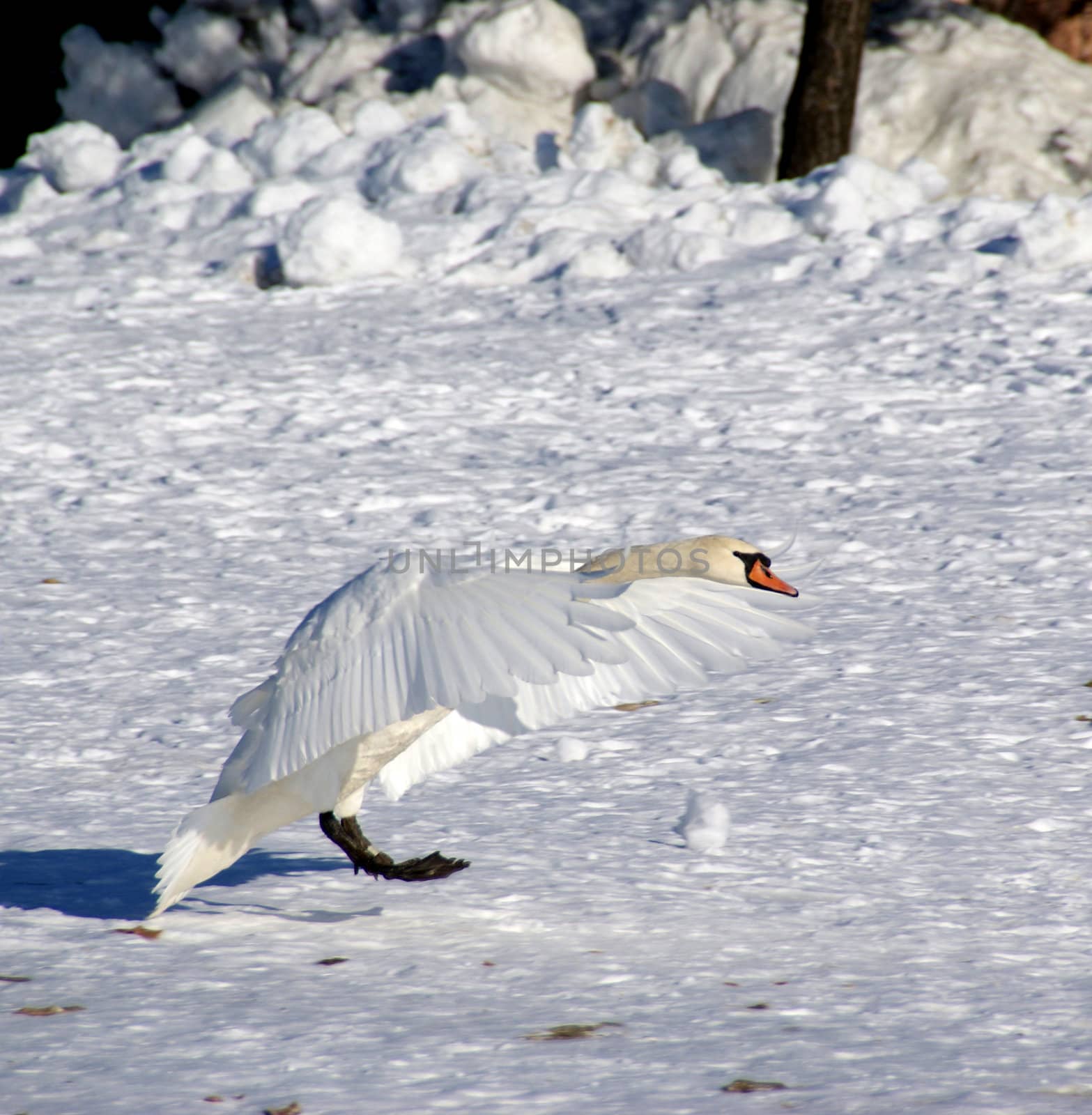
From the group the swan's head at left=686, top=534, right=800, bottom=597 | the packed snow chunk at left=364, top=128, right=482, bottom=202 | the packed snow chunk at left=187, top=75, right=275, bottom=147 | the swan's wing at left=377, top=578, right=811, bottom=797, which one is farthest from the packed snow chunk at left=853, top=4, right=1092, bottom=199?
the swan's wing at left=377, top=578, right=811, bottom=797

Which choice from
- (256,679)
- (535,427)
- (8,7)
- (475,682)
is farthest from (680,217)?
(475,682)

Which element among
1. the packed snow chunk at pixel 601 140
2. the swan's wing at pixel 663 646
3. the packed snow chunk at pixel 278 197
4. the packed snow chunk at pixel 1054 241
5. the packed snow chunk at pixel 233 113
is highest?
the packed snow chunk at pixel 233 113

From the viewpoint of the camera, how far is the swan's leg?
340cm

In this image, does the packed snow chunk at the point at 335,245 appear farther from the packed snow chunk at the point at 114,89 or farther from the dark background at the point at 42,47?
the dark background at the point at 42,47

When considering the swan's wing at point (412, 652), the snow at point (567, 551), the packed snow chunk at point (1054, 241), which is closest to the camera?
the snow at point (567, 551)

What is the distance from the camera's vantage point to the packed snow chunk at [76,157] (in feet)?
34.8

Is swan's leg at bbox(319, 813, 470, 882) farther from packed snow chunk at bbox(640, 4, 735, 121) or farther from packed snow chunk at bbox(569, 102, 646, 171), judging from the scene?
packed snow chunk at bbox(640, 4, 735, 121)

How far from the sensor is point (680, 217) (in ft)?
31.1

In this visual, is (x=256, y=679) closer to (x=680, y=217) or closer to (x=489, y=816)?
(x=489, y=816)

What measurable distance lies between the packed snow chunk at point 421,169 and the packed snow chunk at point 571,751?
6312 mm

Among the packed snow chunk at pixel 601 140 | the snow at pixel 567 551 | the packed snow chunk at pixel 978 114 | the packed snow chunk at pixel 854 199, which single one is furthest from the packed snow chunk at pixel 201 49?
the packed snow chunk at pixel 854 199

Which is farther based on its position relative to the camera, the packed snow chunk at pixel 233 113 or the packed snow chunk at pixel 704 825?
the packed snow chunk at pixel 233 113

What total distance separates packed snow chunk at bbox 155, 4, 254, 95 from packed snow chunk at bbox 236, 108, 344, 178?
5.79ft

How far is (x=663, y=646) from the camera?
10.4 feet
